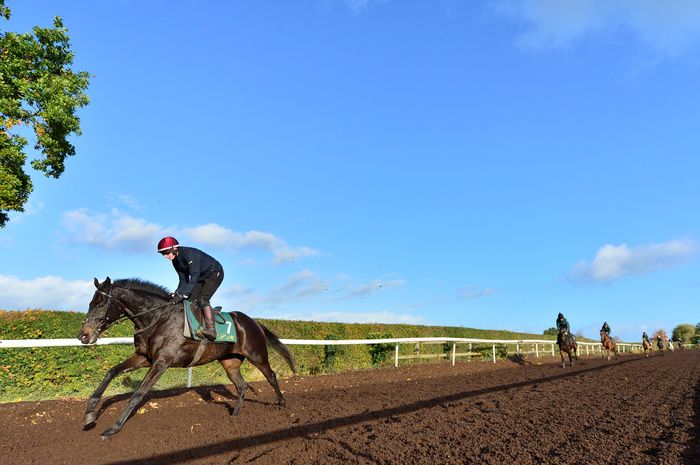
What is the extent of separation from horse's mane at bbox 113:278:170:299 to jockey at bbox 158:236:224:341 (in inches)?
11.4

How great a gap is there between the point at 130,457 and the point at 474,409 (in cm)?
483

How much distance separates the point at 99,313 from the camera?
612 centimetres

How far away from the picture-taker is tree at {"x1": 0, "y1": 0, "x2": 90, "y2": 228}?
11.6 meters

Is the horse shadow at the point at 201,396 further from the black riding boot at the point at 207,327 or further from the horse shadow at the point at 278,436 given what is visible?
the horse shadow at the point at 278,436

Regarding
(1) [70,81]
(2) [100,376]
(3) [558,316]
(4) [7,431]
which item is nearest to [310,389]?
(2) [100,376]

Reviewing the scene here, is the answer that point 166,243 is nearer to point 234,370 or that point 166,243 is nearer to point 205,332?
point 205,332

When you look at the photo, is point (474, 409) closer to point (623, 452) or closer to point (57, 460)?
point (623, 452)

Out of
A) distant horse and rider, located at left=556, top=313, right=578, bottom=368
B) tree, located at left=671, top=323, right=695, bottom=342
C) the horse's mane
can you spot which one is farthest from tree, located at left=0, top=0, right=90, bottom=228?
tree, located at left=671, top=323, right=695, bottom=342

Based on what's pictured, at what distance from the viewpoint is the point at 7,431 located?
232 inches

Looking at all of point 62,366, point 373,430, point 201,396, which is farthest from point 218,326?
point 62,366

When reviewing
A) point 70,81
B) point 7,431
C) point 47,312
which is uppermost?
point 70,81

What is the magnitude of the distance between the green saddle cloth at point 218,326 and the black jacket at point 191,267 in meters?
0.25

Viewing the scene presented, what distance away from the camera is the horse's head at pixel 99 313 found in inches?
235

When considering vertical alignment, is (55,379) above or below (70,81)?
below
